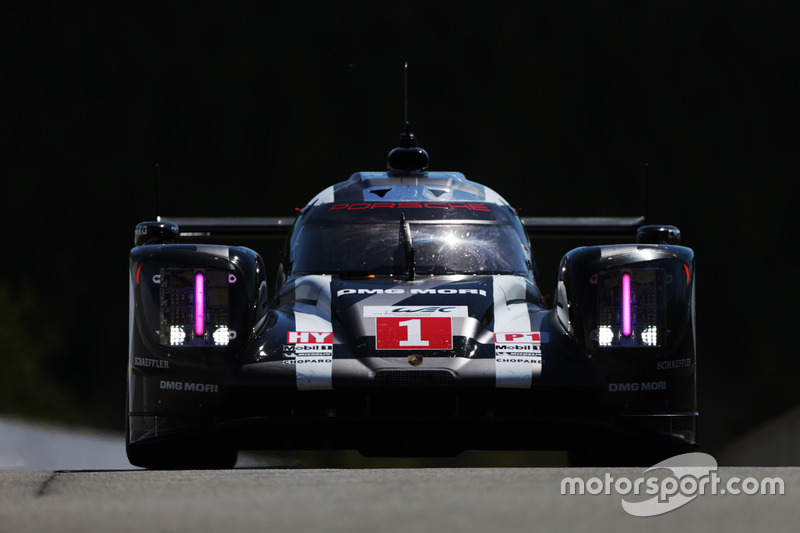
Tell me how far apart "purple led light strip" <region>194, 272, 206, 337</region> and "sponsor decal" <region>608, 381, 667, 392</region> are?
1.60 meters

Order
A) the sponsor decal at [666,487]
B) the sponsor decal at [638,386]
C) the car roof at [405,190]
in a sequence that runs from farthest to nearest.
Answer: the car roof at [405,190] < the sponsor decal at [638,386] < the sponsor decal at [666,487]

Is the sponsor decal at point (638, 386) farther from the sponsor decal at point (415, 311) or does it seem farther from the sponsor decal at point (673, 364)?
the sponsor decal at point (415, 311)

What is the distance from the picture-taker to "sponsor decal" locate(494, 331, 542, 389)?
5316 mm

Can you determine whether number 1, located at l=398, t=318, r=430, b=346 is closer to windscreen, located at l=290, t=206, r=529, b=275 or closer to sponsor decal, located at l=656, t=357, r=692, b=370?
windscreen, located at l=290, t=206, r=529, b=275

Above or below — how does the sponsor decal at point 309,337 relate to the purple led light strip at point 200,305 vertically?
below

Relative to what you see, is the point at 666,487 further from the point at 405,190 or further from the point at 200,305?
the point at 405,190

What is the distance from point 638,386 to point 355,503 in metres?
2.10

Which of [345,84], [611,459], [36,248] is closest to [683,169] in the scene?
[345,84]

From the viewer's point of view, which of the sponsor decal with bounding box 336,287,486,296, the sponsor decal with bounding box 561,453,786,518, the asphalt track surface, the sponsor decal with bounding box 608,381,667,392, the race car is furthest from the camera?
the sponsor decal with bounding box 336,287,486,296

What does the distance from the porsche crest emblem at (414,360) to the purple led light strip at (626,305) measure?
803 mm

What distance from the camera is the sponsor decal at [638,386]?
5.39 meters

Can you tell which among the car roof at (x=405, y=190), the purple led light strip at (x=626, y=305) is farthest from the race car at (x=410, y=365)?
the car roof at (x=405, y=190)

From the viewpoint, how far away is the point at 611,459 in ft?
18.1

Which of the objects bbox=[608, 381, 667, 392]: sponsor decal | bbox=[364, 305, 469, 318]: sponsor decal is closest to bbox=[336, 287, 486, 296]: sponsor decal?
bbox=[364, 305, 469, 318]: sponsor decal
